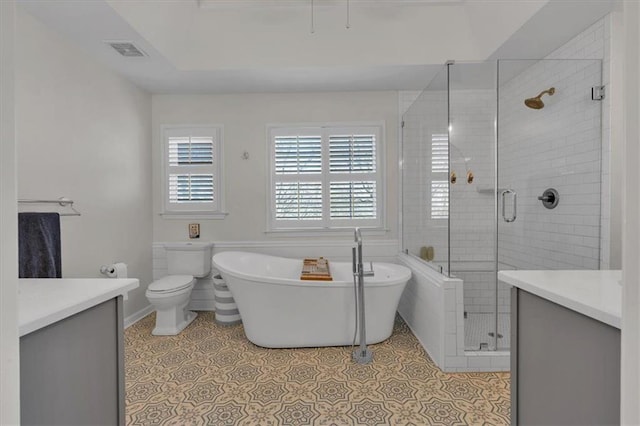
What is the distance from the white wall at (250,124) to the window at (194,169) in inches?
3.5

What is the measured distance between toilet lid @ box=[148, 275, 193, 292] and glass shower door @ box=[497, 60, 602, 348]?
2659mm

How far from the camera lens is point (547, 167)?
2678mm

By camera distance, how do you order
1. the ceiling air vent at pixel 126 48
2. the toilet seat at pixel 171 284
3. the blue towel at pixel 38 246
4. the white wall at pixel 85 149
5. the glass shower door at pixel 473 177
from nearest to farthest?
the blue towel at pixel 38 246
the white wall at pixel 85 149
the ceiling air vent at pixel 126 48
the glass shower door at pixel 473 177
the toilet seat at pixel 171 284

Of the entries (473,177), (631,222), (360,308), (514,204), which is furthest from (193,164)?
(631,222)

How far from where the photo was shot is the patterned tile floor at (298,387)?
6.10 ft

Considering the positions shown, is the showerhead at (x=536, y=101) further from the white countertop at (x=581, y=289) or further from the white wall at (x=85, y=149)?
the white wall at (x=85, y=149)

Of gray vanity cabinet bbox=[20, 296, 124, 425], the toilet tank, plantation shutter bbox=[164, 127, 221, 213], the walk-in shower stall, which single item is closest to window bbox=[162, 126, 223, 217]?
plantation shutter bbox=[164, 127, 221, 213]

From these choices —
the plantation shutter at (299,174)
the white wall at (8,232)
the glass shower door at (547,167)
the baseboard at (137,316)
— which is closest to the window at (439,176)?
the glass shower door at (547,167)

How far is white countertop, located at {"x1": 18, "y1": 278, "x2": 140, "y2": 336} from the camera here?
842 mm

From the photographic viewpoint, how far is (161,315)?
10.1ft

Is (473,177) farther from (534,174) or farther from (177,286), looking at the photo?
(177,286)

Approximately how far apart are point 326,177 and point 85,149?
225cm

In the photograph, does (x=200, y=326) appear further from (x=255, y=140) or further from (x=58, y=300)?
(x=58, y=300)

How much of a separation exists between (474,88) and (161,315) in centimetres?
343
